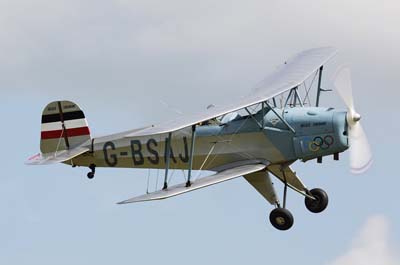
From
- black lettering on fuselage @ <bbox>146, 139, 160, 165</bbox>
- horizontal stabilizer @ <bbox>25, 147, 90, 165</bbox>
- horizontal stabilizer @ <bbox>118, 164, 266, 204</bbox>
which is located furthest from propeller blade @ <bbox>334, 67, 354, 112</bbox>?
horizontal stabilizer @ <bbox>25, 147, 90, 165</bbox>

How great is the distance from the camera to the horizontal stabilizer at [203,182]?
71.7 ft

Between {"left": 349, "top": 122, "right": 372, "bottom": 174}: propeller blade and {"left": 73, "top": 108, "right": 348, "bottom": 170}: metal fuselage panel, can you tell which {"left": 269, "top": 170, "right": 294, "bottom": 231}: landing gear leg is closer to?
{"left": 73, "top": 108, "right": 348, "bottom": 170}: metal fuselage panel

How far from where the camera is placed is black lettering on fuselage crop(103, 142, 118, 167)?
25500mm

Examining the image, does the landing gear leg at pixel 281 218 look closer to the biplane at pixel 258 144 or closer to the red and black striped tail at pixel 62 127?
the biplane at pixel 258 144

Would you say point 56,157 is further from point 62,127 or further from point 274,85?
point 274,85

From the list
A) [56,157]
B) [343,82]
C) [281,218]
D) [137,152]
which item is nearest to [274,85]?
[343,82]

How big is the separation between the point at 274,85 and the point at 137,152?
3.33m

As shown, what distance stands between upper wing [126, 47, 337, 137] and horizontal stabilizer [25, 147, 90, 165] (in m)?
2.19

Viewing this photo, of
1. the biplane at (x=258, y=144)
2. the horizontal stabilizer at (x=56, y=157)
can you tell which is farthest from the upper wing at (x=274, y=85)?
the horizontal stabilizer at (x=56, y=157)

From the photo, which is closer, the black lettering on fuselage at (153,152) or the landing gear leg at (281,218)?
the landing gear leg at (281,218)

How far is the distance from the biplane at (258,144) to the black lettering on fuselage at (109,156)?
2 cm

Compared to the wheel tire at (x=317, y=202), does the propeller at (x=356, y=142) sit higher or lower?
higher

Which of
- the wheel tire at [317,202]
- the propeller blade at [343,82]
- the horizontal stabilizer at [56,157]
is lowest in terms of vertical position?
the wheel tire at [317,202]

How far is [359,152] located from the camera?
78.2 feet
